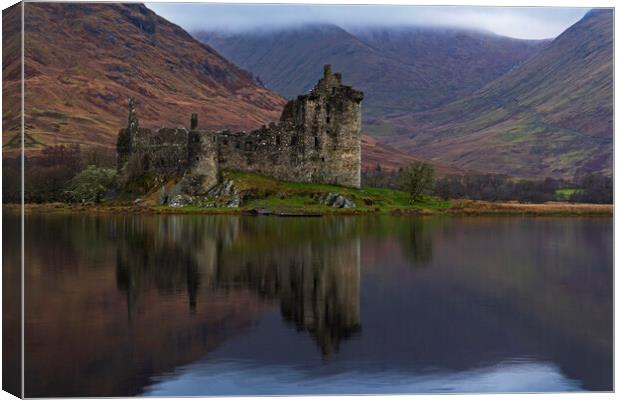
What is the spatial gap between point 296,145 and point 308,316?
40.3 m

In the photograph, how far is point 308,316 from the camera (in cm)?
1684

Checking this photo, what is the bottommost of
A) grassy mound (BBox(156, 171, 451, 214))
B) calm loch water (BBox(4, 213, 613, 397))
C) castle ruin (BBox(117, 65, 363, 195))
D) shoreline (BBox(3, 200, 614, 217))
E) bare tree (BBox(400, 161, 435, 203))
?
calm loch water (BBox(4, 213, 613, 397))

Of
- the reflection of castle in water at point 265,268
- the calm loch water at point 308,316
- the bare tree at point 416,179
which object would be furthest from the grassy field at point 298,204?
the calm loch water at point 308,316

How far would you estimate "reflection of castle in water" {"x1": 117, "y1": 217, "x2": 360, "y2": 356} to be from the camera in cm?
1725

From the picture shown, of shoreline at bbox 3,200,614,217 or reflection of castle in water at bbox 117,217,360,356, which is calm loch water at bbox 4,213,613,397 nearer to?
reflection of castle in water at bbox 117,217,360,356

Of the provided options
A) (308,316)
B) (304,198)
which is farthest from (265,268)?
(304,198)

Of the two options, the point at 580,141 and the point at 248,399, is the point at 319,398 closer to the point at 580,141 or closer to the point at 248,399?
the point at 248,399

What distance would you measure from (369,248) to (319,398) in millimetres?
17094

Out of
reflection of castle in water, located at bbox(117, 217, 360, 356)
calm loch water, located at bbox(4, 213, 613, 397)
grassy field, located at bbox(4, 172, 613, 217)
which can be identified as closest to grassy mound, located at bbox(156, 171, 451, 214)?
grassy field, located at bbox(4, 172, 613, 217)

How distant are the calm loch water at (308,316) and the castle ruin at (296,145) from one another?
25.2m

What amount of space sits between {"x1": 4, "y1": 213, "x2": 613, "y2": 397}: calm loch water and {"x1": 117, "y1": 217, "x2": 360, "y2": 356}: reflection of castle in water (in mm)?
66

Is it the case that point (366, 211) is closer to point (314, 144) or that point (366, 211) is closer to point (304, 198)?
point (304, 198)

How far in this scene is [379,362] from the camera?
1350 centimetres

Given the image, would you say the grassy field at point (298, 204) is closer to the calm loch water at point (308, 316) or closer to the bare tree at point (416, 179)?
the bare tree at point (416, 179)
